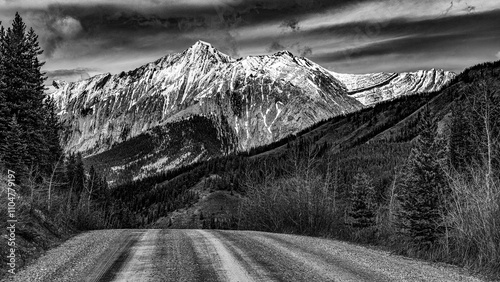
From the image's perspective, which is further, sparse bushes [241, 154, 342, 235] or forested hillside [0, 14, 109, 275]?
sparse bushes [241, 154, 342, 235]

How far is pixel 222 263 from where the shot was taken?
29.5ft

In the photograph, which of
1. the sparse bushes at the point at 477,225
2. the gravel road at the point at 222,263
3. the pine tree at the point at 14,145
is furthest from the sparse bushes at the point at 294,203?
the pine tree at the point at 14,145

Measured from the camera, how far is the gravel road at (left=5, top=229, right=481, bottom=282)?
307 inches

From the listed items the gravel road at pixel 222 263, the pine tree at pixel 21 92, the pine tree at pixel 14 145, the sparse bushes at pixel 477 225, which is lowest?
the gravel road at pixel 222 263

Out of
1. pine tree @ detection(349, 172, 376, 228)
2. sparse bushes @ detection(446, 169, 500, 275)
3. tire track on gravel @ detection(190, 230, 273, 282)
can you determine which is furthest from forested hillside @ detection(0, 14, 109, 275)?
pine tree @ detection(349, 172, 376, 228)

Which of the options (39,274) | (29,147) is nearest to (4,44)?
(29,147)

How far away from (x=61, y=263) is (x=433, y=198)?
12187mm

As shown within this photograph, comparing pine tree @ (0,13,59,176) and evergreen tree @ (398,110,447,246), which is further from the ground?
pine tree @ (0,13,59,176)

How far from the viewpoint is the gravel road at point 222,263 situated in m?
7.80

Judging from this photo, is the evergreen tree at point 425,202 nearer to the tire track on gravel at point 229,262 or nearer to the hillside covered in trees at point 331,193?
the hillside covered in trees at point 331,193

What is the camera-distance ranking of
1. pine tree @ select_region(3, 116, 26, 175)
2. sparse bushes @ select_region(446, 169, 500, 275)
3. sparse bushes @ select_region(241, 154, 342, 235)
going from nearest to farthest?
sparse bushes @ select_region(446, 169, 500, 275) → sparse bushes @ select_region(241, 154, 342, 235) → pine tree @ select_region(3, 116, 26, 175)

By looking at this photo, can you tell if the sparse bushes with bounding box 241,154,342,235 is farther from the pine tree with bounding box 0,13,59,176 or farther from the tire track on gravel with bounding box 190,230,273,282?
the pine tree with bounding box 0,13,59,176

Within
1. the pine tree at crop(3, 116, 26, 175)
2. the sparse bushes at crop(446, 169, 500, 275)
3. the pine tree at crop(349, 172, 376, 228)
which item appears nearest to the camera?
the sparse bushes at crop(446, 169, 500, 275)

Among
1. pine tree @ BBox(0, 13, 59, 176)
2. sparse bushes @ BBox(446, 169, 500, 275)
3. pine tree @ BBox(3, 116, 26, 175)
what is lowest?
sparse bushes @ BBox(446, 169, 500, 275)
